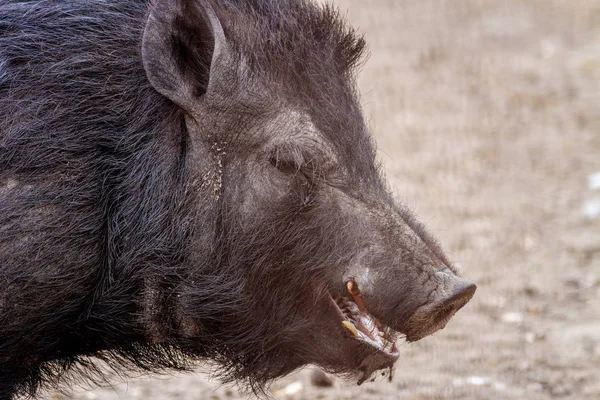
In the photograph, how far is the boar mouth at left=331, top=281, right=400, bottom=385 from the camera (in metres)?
3.56

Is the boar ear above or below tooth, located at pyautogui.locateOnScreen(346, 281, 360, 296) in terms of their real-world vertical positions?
above

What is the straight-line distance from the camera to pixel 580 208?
24.2ft

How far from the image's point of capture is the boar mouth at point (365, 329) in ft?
11.7

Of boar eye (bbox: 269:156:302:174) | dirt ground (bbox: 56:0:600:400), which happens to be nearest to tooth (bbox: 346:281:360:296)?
boar eye (bbox: 269:156:302:174)

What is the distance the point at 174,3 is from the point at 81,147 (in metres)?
0.57

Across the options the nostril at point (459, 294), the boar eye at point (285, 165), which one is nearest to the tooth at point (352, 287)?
the nostril at point (459, 294)

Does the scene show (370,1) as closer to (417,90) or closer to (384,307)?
(417,90)

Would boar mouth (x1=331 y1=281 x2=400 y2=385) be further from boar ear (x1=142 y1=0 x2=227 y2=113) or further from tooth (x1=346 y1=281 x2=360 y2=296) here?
boar ear (x1=142 y1=0 x2=227 y2=113)

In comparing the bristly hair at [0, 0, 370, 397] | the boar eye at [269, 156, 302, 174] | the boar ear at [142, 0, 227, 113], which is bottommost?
the bristly hair at [0, 0, 370, 397]

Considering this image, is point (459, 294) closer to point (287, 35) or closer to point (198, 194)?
point (198, 194)

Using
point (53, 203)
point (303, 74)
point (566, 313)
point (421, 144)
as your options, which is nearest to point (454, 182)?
point (421, 144)

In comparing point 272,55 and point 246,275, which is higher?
point 272,55

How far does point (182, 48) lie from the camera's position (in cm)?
369

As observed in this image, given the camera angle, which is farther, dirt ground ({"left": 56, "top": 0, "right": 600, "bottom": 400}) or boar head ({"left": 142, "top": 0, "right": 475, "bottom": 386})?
dirt ground ({"left": 56, "top": 0, "right": 600, "bottom": 400})
